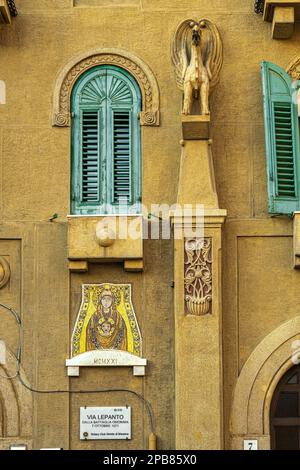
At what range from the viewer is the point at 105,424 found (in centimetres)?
2031

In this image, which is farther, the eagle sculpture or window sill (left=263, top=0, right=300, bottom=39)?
window sill (left=263, top=0, right=300, bottom=39)

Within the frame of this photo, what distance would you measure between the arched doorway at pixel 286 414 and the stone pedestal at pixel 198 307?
936 millimetres

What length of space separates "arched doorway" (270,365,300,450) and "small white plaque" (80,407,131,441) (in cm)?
202

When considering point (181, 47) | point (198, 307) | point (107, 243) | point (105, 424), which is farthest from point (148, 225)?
point (105, 424)

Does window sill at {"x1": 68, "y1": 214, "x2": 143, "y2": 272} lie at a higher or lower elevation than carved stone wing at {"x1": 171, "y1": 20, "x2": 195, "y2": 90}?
lower

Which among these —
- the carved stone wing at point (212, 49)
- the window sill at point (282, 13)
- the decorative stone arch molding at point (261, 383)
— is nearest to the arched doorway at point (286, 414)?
the decorative stone arch molding at point (261, 383)

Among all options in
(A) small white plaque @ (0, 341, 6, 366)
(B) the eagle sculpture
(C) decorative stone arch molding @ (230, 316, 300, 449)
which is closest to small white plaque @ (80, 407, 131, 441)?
(A) small white plaque @ (0, 341, 6, 366)

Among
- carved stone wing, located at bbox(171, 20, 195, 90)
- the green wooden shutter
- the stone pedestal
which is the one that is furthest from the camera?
carved stone wing, located at bbox(171, 20, 195, 90)

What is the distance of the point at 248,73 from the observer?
21.2 meters

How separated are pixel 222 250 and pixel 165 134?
1857mm

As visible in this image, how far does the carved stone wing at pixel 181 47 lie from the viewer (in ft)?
69.2

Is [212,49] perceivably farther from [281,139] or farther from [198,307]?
[198,307]

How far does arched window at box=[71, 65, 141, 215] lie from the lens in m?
21.0

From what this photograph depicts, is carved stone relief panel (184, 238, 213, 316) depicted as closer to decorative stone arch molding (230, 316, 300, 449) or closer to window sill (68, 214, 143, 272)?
window sill (68, 214, 143, 272)
